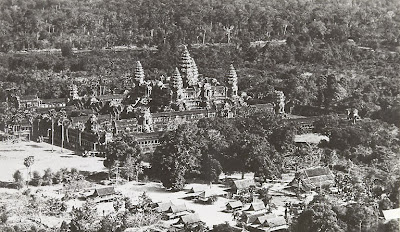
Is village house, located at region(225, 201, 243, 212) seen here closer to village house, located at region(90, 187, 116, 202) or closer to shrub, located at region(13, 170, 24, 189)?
village house, located at region(90, 187, 116, 202)

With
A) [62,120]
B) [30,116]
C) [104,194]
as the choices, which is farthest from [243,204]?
[30,116]

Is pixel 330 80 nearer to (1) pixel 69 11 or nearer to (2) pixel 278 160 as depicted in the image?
(2) pixel 278 160

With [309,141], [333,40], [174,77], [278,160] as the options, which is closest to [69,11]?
[333,40]

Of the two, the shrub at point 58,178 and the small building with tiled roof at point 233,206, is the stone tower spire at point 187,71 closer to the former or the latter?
the shrub at point 58,178

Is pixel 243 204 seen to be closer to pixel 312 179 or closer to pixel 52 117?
pixel 312 179

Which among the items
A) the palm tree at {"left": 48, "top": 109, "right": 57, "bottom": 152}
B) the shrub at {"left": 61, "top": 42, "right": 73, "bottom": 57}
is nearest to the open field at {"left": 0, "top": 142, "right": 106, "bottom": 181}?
the palm tree at {"left": 48, "top": 109, "right": 57, "bottom": 152}
